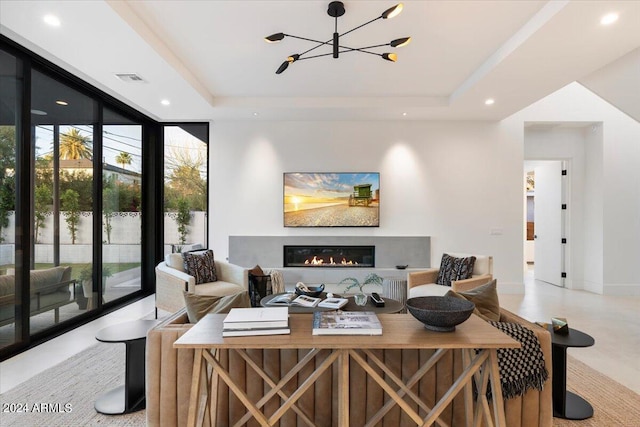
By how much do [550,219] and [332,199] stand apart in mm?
4122

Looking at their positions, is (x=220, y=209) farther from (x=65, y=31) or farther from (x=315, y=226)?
(x=65, y=31)

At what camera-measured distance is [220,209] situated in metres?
5.64

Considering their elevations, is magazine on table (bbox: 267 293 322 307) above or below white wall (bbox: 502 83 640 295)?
below

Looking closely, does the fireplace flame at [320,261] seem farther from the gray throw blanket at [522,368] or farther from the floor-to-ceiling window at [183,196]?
the gray throw blanket at [522,368]

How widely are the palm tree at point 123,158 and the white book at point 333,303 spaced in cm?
369

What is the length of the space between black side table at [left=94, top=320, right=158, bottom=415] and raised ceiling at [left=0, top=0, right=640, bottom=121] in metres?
2.20

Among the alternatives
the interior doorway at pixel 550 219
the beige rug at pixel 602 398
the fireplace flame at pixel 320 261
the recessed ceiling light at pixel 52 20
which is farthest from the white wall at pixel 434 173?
the recessed ceiling light at pixel 52 20

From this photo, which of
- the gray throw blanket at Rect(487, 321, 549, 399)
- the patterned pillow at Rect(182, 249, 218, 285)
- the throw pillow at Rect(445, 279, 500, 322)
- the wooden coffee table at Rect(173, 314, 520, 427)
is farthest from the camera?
the patterned pillow at Rect(182, 249, 218, 285)

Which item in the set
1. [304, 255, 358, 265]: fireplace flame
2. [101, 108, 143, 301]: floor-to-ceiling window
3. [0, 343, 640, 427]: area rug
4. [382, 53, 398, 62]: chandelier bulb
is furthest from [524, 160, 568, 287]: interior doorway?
[101, 108, 143, 301]: floor-to-ceiling window

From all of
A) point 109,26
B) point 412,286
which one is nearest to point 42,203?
point 109,26

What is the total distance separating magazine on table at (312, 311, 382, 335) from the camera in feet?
4.55

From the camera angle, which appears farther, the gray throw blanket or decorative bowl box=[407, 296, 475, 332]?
the gray throw blanket

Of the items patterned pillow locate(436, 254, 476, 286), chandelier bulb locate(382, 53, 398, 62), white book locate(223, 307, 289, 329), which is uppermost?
chandelier bulb locate(382, 53, 398, 62)

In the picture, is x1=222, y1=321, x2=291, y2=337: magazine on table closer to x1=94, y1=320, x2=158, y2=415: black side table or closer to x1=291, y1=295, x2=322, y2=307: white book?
x1=94, y1=320, x2=158, y2=415: black side table
